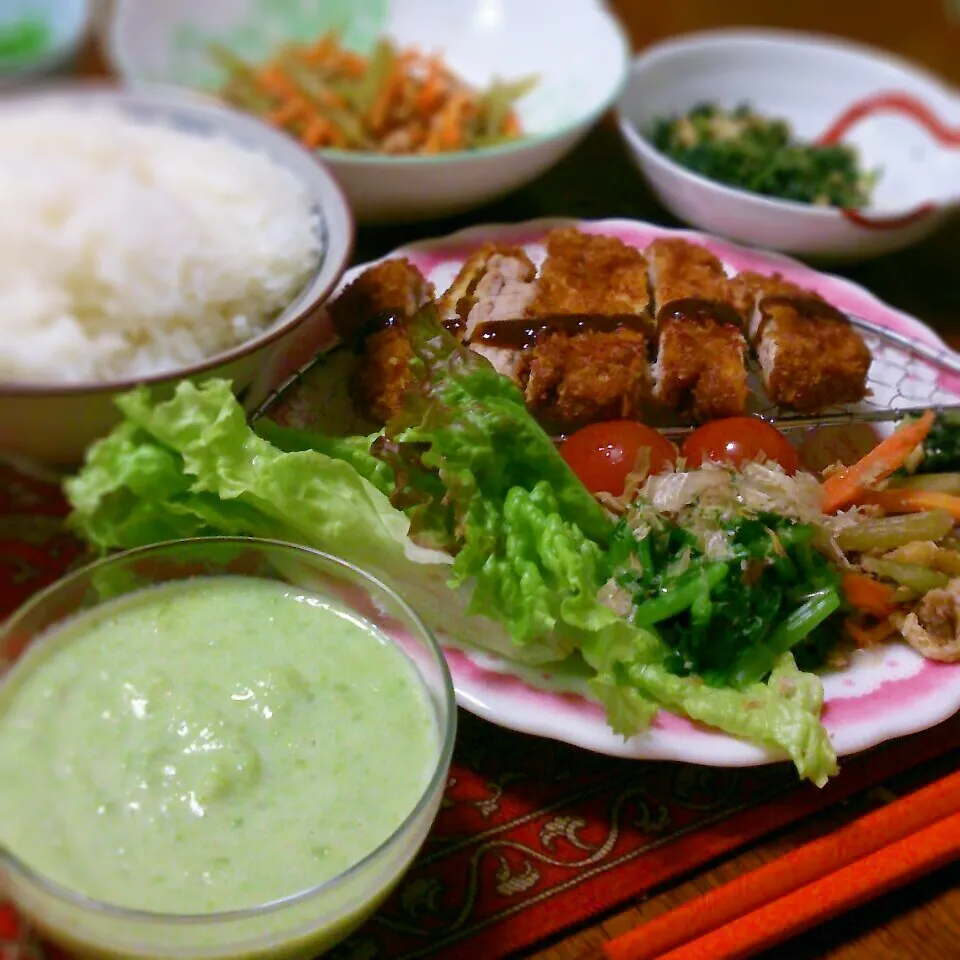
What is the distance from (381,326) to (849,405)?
0.96 metres

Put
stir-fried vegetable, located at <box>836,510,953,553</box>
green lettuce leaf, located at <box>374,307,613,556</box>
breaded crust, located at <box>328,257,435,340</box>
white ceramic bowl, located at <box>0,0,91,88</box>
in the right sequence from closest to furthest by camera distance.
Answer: green lettuce leaf, located at <box>374,307,613,556</box> < stir-fried vegetable, located at <box>836,510,953,553</box> < breaded crust, located at <box>328,257,435,340</box> < white ceramic bowl, located at <box>0,0,91,88</box>

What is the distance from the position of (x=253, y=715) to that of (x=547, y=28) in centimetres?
264

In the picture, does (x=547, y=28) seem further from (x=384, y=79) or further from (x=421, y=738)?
(x=421, y=738)

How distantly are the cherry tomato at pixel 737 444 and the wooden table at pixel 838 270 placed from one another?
1.95 ft

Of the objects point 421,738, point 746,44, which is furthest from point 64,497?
point 746,44

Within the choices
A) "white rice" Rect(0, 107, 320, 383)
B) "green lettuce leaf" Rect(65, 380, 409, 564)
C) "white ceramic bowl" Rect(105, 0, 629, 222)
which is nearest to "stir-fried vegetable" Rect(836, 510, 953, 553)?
"green lettuce leaf" Rect(65, 380, 409, 564)

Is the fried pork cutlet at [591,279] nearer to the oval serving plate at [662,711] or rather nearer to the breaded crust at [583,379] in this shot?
the breaded crust at [583,379]

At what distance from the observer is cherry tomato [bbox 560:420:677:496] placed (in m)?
1.86

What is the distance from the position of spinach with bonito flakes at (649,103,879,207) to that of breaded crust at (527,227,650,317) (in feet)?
2.95

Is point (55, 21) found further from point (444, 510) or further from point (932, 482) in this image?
point (932, 482)

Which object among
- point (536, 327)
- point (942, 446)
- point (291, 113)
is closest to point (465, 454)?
point (536, 327)

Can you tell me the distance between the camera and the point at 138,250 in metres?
2.02

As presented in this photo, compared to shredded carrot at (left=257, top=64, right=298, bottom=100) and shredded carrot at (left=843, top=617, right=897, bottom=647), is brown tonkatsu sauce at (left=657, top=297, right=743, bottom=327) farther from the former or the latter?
shredded carrot at (left=257, top=64, right=298, bottom=100)

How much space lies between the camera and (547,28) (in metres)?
3.27
